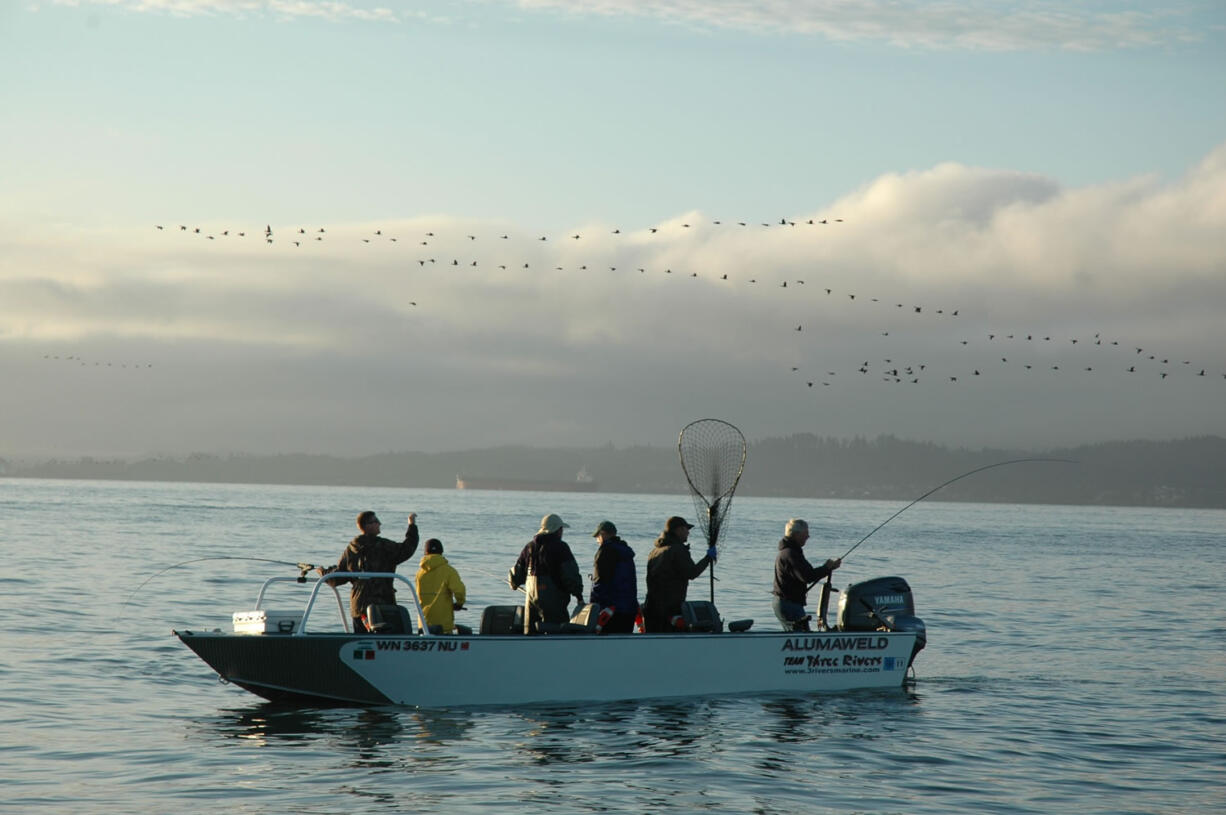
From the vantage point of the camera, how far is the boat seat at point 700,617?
49.1 feet

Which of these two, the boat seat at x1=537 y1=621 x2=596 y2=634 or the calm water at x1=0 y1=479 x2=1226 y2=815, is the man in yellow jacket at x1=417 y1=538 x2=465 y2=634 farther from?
the calm water at x1=0 y1=479 x2=1226 y2=815

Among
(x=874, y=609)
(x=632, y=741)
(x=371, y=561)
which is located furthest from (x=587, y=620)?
(x=874, y=609)

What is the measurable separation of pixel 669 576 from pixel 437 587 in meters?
2.58

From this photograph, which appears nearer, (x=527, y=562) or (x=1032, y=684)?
(x=527, y=562)

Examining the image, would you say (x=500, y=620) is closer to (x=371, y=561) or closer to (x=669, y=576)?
(x=371, y=561)

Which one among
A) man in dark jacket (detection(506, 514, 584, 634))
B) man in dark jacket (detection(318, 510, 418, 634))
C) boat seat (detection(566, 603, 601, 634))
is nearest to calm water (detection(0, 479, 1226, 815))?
boat seat (detection(566, 603, 601, 634))

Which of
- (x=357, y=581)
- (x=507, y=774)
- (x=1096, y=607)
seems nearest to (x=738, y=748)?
(x=507, y=774)

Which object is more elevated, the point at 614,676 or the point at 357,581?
the point at 357,581

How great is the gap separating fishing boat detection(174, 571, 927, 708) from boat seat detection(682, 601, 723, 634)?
1 centimetres

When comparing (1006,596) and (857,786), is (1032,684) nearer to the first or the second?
(857,786)

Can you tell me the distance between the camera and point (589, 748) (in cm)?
1257

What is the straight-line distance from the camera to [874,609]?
1611cm

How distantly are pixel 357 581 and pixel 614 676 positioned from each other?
115 inches

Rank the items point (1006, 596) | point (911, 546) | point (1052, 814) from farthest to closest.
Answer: point (911, 546), point (1006, 596), point (1052, 814)
